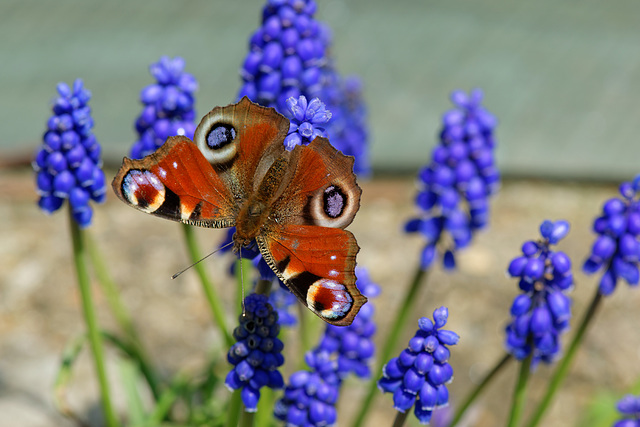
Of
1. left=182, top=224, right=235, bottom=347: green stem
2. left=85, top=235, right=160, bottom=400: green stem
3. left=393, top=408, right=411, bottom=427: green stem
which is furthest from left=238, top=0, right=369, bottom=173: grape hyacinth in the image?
left=393, top=408, right=411, bottom=427: green stem

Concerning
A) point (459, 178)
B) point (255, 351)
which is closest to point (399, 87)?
point (459, 178)

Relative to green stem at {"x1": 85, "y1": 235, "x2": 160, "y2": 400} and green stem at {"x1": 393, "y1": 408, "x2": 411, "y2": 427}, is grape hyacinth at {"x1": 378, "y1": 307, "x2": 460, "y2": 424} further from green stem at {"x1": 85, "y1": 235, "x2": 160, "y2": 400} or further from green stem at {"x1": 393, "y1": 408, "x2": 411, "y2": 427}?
green stem at {"x1": 85, "y1": 235, "x2": 160, "y2": 400}

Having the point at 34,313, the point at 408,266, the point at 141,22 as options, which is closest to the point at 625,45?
the point at 408,266

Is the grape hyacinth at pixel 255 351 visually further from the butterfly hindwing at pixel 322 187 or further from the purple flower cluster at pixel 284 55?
the purple flower cluster at pixel 284 55

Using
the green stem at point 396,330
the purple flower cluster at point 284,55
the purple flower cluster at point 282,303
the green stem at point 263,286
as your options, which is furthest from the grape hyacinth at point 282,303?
the green stem at point 263,286

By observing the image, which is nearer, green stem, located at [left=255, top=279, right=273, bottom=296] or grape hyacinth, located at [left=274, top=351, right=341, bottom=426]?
green stem, located at [left=255, top=279, right=273, bottom=296]

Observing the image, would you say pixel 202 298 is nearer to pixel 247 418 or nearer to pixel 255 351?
pixel 247 418
